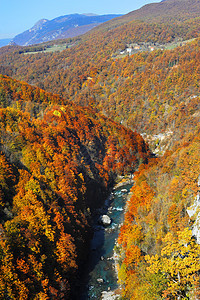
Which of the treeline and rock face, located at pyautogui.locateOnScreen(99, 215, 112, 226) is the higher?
the treeline

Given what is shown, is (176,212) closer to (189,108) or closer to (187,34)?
(189,108)

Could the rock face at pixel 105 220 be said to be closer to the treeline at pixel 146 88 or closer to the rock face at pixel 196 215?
the rock face at pixel 196 215

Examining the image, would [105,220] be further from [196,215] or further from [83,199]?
[196,215]

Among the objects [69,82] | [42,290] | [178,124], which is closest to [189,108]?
[178,124]

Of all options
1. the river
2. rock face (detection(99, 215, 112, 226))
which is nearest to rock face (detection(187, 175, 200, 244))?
the river

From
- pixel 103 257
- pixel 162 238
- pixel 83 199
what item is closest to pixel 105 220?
pixel 83 199

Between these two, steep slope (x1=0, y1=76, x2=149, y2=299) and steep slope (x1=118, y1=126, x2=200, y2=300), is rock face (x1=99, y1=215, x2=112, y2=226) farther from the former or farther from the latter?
steep slope (x1=118, y1=126, x2=200, y2=300)
